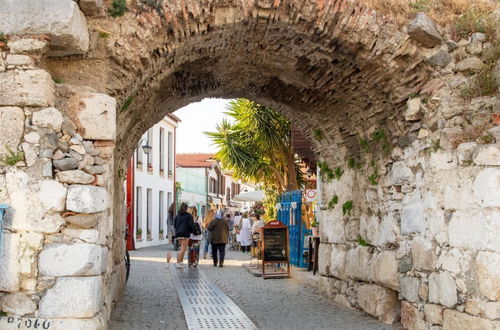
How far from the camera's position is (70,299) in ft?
15.6

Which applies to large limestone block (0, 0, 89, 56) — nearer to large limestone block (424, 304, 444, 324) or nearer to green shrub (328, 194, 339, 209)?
large limestone block (424, 304, 444, 324)

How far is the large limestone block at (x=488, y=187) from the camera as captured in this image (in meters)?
5.01

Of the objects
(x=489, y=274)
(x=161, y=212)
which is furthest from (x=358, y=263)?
(x=161, y=212)

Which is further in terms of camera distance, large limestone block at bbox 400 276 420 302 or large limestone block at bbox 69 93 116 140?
large limestone block at bbox 400 276 420 302

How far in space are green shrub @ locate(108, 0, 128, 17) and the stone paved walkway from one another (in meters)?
3.34

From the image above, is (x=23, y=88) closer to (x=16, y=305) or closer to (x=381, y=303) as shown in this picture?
(x=16, y=305)

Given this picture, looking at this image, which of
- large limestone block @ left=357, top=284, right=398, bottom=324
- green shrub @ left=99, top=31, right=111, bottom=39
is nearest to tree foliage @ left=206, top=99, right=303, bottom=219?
large limestone block @ left=357, top=284, right=398, bottom=324

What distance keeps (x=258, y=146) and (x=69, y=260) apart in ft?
53.2

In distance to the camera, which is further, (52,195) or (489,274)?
(489,274)

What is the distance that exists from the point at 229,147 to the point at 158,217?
8.11m

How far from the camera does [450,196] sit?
5.61 m

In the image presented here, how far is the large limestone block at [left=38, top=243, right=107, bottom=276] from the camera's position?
4.74 metres

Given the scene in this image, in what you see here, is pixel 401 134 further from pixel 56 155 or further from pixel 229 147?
pixel 229 147

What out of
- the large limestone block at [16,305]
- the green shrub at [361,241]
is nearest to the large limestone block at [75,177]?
the large limestone block at [16,305]
